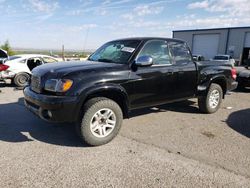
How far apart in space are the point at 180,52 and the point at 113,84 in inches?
84.2

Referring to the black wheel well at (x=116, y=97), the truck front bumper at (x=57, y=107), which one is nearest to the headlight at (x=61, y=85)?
the truck front bumper at (x=57, y=107)

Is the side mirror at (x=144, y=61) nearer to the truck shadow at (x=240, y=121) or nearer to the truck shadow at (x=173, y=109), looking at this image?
the truck shadow at (x=173, y=109)

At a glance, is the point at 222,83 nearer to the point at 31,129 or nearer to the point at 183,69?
the point at 183,69

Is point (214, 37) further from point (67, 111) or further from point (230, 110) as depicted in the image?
point (67, 111)

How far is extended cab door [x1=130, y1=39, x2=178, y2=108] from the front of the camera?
4680 mm

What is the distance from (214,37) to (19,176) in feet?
126

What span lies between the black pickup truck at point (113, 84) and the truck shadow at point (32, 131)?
0.57 m

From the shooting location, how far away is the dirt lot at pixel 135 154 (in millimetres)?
3170

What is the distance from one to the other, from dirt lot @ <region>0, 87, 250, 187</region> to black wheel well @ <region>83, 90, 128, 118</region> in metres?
0.56

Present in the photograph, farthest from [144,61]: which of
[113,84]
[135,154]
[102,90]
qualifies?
[135,154]

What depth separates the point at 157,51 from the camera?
5137mm

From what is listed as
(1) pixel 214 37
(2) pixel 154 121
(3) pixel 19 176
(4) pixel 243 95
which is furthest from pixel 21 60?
(1) pixel 214 37

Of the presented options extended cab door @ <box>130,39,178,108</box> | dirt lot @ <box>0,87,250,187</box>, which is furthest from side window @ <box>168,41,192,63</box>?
dirt lot @ <box>0,87,250,187</box>

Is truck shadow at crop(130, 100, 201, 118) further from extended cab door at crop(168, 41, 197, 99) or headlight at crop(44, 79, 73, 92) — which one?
headlight at crop(44, 79, 73, 92)
